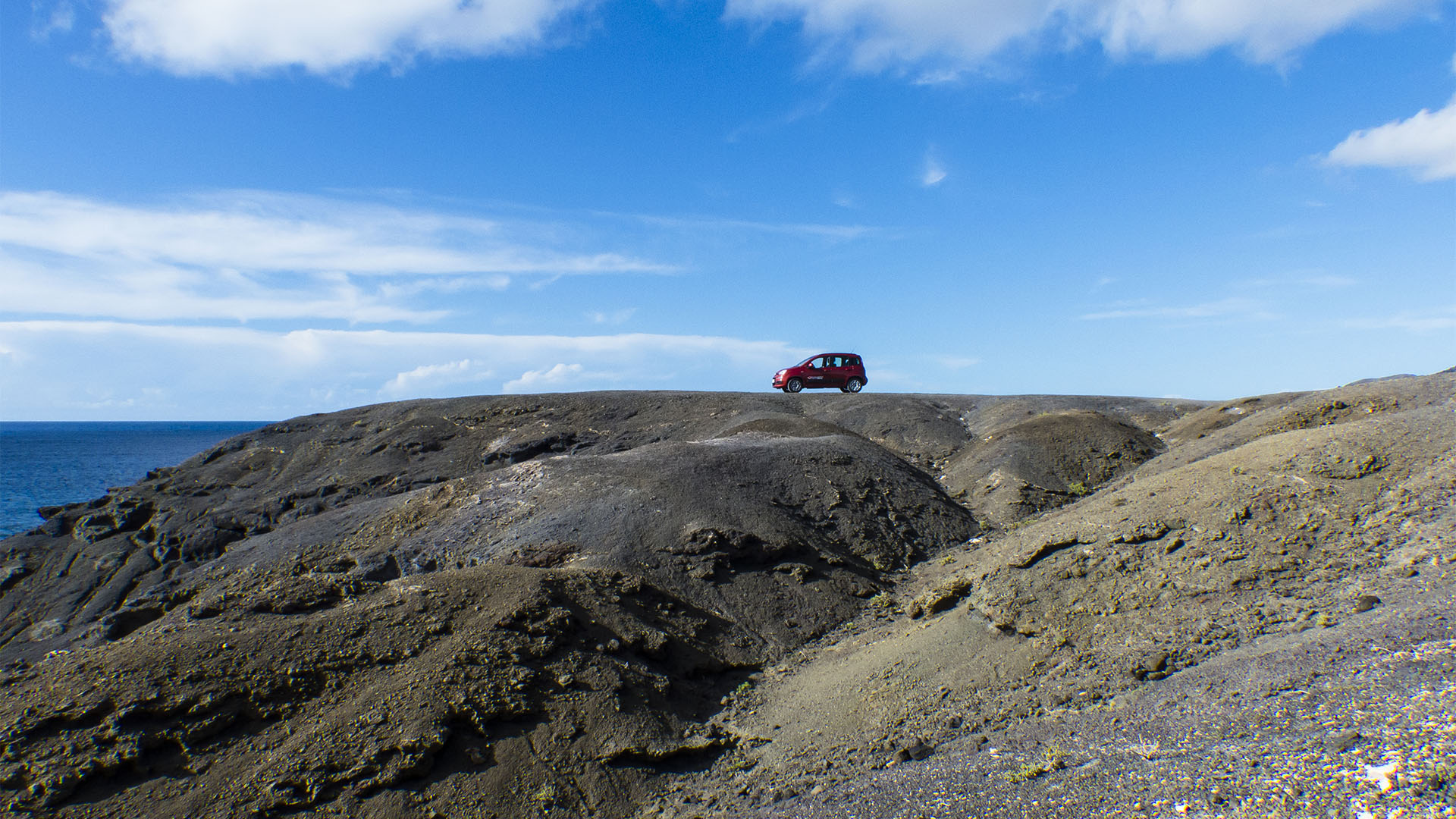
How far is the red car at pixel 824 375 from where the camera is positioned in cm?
3064

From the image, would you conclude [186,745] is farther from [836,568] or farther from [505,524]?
[836,568]

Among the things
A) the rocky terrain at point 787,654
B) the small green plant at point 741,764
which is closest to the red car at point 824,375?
the rocky terrain at point 787,654

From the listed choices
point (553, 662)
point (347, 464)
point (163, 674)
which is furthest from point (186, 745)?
point (347, 464)

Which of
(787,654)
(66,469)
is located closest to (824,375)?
(787,654)

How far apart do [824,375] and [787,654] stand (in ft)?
67.3

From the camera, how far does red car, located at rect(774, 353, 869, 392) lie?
30.6 metres

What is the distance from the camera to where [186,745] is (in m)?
7.26

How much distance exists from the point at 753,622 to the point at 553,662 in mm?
3579

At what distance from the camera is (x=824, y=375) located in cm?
3081

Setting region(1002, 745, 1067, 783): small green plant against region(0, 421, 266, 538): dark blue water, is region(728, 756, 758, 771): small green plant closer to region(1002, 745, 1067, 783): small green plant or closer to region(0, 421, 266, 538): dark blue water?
region(1002, 745, 1067, 783): small green plant

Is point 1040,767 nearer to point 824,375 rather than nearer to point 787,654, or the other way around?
point 787,654

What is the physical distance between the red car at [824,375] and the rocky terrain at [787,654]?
13.8 metres

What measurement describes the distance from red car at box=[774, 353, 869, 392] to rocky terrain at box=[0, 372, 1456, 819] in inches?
545

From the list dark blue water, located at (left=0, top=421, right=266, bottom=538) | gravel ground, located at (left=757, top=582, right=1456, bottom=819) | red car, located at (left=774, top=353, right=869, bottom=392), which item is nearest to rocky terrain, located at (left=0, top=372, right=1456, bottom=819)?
gravel ground, located at (left=757, top=582, right=1456, bottom=819)
